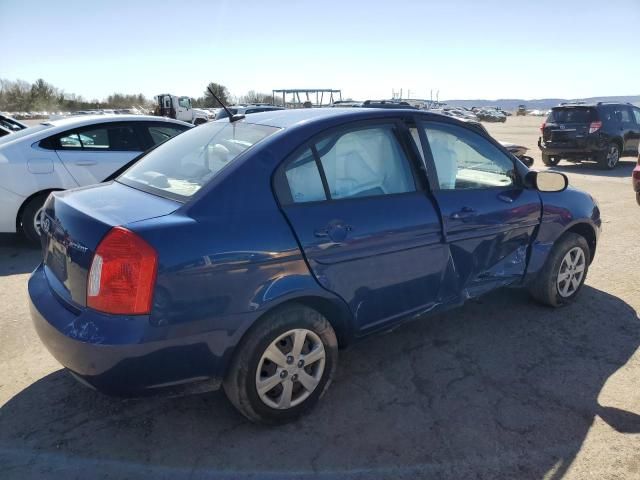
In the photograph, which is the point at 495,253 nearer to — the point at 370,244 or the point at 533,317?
the point at 533,317

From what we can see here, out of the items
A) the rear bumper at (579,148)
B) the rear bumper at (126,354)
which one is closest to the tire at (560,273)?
the rear bumper at (126,354)

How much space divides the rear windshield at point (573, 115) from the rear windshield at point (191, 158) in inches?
517

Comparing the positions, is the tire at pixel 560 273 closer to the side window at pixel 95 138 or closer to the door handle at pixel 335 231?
the door handle at pixel 335 231

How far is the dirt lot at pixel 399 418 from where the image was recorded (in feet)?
7.98

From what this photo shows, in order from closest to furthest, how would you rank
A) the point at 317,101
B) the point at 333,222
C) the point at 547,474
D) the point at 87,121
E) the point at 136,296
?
the point at 136,296 → the point at 547,474 → the point at 333,222 → the point at 87,121 → the point at 317,101

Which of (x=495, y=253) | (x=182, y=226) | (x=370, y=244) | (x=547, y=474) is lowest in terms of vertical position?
(x=547, y=474)

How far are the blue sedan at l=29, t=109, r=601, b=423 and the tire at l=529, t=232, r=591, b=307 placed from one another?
1.82ft

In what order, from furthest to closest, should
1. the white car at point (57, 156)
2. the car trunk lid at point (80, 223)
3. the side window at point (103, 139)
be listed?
1. the side window at point (103, 139)
2. the white car at point (57, 156)
3. the car trunk lid at point (80, 223)

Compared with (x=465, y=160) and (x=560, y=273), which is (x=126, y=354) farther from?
(x=560, y=273)

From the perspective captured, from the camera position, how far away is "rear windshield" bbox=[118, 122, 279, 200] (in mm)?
2688

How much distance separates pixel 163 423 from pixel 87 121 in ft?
14.6

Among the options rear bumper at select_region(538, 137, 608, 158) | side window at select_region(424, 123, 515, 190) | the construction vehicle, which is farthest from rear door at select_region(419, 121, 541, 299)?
the construction vehicle

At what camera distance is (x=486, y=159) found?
12.0 feet

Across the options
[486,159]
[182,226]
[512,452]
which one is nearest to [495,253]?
[486,159]
